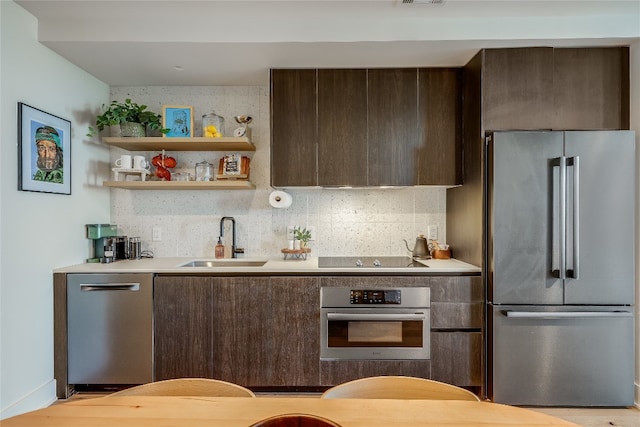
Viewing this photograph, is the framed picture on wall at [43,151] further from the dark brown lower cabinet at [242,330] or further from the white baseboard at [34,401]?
the white baseboard at [34,401]

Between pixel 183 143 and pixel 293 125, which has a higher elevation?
pixel 293 125

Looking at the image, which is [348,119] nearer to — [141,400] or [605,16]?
[605,16]

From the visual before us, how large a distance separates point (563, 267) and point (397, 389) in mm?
1683

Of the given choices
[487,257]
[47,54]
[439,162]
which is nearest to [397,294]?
[487,257]

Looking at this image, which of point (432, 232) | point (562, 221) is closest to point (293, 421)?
point (562, 221)

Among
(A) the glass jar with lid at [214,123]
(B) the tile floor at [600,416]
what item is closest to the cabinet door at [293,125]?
(A) the glass jar with lid at [214,123]

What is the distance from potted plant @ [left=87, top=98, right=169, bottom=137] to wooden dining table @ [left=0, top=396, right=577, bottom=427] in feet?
7.55

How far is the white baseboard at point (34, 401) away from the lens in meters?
2.15

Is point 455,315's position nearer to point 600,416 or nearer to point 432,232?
point 432,232

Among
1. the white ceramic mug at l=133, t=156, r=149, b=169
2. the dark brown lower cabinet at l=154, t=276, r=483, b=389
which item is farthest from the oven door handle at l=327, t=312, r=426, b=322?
the white ceramic mug at l=133, t=156, r=149, b=169

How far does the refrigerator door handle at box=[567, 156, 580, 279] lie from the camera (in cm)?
232

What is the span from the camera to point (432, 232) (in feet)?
10.5

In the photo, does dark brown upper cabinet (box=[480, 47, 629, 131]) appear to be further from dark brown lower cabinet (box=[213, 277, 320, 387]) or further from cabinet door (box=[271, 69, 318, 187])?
dark brown lower cabinet (box=[213, 277, 320, 387])

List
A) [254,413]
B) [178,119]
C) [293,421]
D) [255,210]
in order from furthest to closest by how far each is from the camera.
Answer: [255,210] → [178,119] → [254,413] → [293,421]
